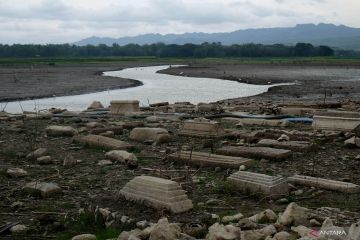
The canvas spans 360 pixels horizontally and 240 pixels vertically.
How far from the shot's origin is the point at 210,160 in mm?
8305

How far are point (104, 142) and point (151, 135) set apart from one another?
1.20 metres

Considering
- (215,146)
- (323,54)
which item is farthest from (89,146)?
(323,54)

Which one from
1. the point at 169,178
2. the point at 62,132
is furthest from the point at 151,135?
the point at 169,178

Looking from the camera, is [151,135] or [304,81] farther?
[304,81]

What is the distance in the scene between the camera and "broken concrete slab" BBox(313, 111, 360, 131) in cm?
1109

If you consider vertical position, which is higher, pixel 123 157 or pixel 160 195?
pixel 160 195

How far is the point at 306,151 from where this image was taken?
30.5 feet

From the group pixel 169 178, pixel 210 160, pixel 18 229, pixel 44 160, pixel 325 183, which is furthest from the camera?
pixel 44 160

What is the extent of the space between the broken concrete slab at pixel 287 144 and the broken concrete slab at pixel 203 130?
4.75 ft

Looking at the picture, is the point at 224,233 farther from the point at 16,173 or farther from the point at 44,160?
the point at 44,160

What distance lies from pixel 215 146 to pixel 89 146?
2.63m

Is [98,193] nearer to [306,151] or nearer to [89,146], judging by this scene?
[89,146]

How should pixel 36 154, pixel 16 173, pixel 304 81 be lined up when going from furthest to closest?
pixel 304 81 → pixel 36 154 → pixel 16 173

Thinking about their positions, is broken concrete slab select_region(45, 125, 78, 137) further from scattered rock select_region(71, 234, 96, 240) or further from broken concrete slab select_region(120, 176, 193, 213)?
scattered rock select_region(71, 234, 96, 240)
